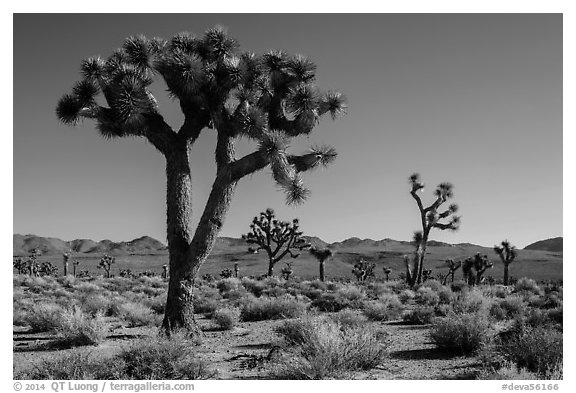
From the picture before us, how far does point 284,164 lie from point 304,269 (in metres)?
86.7

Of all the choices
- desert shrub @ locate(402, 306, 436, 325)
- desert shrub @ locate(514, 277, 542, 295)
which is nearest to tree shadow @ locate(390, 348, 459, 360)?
desert shrub @ locate(402, 306, 436, 325)

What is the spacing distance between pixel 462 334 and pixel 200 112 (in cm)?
774

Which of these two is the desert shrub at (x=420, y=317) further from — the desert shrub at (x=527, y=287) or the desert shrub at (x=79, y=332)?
the desert shrub at (x=527, y=287)

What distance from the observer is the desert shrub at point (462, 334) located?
368 inches

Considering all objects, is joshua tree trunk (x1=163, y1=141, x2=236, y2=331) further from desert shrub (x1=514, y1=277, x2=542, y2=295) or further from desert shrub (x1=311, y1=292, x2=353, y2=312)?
desert shrub (x1=514, y1=277, x2=542, y2=295)

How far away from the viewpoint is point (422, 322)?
13812 mm

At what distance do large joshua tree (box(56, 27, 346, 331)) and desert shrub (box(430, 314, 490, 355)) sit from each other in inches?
176

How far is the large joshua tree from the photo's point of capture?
36.5ft

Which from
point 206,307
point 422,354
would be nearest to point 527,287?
point 206,307

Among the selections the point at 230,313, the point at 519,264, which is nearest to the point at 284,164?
the point at 230,313

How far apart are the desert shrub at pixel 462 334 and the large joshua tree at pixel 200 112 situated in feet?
14.7

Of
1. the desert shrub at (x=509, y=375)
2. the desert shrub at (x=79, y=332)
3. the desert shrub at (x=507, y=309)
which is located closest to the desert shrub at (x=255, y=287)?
the desert shrub at (x=507, y=309)

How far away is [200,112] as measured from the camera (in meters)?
12.0
